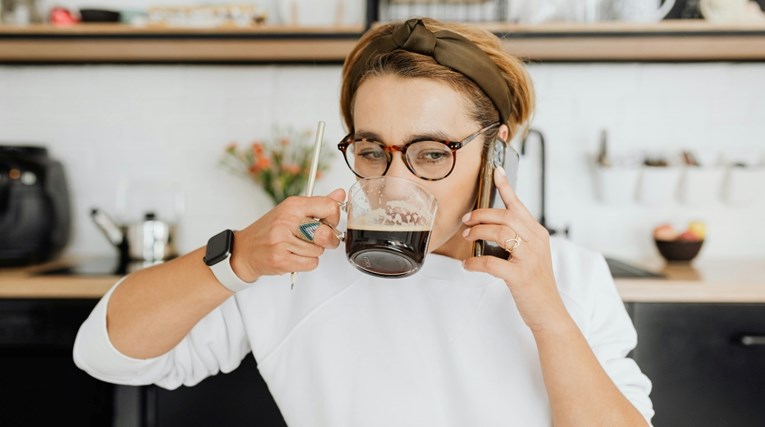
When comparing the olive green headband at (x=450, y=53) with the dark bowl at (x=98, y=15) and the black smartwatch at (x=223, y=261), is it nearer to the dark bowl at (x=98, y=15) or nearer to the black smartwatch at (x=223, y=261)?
the black smartwatch at (x=223, y=261)

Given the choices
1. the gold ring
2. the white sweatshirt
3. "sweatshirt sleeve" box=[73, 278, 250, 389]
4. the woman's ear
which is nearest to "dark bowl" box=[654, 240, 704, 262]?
the white sweatshirt

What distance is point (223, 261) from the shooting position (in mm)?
963

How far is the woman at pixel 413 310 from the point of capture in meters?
0.91

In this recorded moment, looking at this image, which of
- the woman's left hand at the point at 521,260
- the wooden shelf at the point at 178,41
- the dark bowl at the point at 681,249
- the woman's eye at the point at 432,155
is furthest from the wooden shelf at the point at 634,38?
the woman's left hand at the point at 521,260

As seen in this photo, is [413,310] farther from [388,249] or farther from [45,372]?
[45,372]

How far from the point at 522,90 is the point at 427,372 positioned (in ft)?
1.96

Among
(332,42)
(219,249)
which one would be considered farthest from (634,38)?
(219,249)

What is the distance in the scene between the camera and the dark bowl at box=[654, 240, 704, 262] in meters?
1.98

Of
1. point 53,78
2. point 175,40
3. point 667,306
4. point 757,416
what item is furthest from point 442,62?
point 53,78

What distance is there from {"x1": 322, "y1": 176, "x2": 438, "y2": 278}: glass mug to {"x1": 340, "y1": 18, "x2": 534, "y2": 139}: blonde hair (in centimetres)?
24

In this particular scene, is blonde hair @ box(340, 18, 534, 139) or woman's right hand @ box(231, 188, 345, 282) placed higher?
blonde hair @ box(340, 18, 534, 139)

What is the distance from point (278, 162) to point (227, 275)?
48.0 inches

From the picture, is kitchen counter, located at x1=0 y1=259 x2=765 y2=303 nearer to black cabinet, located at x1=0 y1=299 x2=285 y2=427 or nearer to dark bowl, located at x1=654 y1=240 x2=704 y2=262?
black cabinet, located at x1=0 y1=299 x2=285 y2=427

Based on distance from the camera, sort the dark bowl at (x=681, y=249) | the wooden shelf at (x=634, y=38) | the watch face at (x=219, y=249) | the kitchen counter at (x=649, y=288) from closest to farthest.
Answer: the watch face at (x=219, y=249) → the kitchen counter at (x=649, y=288) → the wooden shelf at (x=634, y=38) → the dark bowl at (x=681, y=249)
